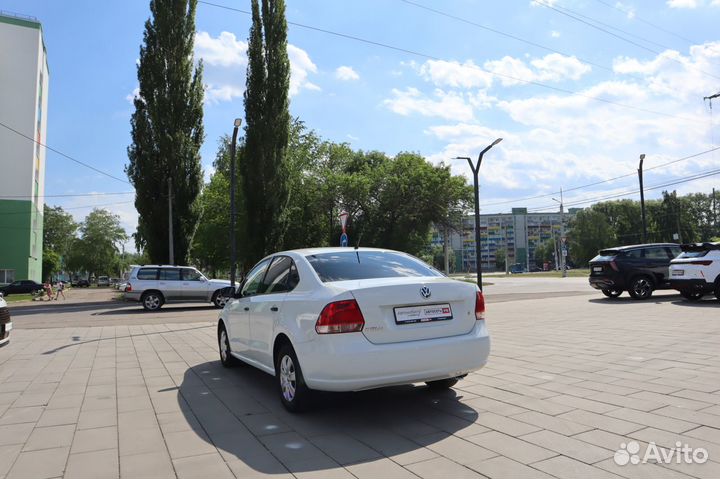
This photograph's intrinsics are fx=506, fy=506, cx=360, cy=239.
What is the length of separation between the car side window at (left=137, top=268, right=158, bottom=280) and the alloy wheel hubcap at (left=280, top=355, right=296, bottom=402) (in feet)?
56.3

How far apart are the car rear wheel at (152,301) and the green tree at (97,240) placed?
78975mm

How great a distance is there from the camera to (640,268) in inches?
639

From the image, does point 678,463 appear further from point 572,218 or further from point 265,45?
point 572,218

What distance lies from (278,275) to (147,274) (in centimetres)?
1665

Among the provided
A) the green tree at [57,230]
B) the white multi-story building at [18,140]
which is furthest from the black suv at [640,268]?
the green tree at [57,230]

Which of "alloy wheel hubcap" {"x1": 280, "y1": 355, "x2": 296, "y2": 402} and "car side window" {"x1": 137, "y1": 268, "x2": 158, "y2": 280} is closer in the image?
"alloy wheel hubcap" {"x1": 280, "y1": 355, "x2": 296, "y2": 402}

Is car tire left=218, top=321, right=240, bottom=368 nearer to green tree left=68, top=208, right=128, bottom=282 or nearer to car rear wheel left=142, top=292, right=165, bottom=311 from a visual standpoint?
car rear wheel left=142, top=292, right=165, bottom=311

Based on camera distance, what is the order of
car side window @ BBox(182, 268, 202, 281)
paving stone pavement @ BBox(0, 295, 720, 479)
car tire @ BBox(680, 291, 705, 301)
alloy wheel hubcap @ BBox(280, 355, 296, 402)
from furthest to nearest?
car side window @ BBox(182, 268, 202, 281) → car tire @ BBox(680, 291, 705, 301) → alloy wheel hubcap @ BBox(280, 355, 296, 402) → paving stone pavement @ BBox(0, 295, 720, 479)

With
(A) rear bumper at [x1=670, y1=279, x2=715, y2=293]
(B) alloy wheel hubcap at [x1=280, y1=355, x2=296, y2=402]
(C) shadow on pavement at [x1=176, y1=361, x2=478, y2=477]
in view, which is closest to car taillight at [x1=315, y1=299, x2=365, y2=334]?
(B) alloy wheel hubcap at [x1=280, y1=355, x2=296, y2=402]

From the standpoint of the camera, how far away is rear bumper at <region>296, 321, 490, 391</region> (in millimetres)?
4156

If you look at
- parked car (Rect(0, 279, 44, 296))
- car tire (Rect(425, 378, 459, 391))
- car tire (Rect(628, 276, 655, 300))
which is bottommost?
parked car (Rect(0, 279, 44, 296))

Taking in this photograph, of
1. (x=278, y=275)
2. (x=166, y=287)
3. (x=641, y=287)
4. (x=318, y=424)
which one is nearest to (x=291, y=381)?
(x=318, y=424)

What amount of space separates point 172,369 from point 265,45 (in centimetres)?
3069

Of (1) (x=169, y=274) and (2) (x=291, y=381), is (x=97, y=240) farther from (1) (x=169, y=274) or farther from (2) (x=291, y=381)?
(2) (x=291, y=381)
